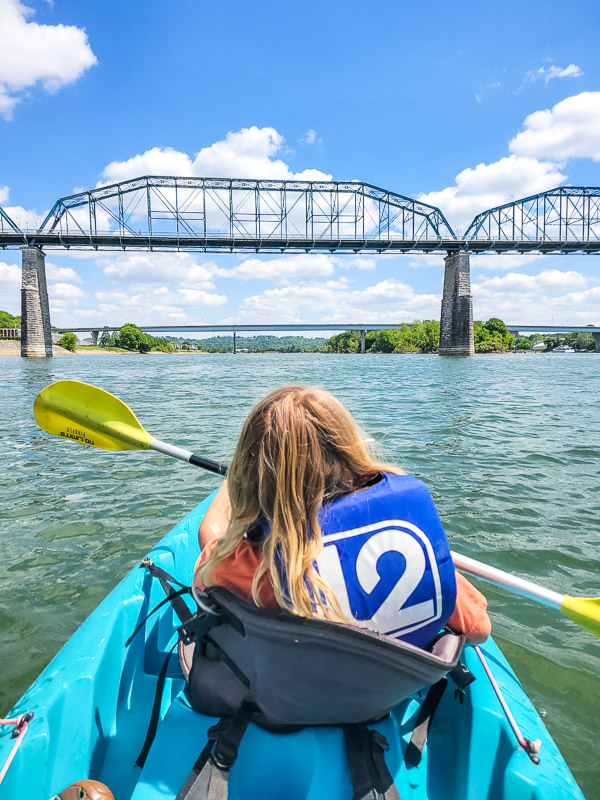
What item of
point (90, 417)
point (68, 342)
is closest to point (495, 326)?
point (68, 342)

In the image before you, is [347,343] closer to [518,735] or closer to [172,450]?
[172,450]

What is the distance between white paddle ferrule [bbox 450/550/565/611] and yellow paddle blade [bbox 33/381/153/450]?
2.61 metres

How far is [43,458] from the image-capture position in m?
6.91

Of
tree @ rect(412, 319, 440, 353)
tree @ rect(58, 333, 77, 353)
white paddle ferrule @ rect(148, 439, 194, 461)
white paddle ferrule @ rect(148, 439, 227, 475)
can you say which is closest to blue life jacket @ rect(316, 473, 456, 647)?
white paddle ferrule @ rect(148, 439, 227, 475)

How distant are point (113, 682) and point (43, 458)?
585 cm

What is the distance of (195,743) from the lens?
1.46m

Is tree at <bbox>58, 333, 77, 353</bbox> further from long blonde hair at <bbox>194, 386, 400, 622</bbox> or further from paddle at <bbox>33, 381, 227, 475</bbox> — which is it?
long blonde hair at <bbox>194, 386, 400, 622</bbox>

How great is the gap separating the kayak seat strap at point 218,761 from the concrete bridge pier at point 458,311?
54.3m

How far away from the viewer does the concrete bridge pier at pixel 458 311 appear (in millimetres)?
52281

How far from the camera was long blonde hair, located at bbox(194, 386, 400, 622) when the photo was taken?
1139 millimetres

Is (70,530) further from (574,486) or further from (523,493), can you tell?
(574,486)

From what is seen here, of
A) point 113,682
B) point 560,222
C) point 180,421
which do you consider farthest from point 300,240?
point 113,682

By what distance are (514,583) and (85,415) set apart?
10.6 feet

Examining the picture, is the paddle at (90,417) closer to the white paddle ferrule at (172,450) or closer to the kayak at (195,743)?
the white paddle ferrule at (172,450)
